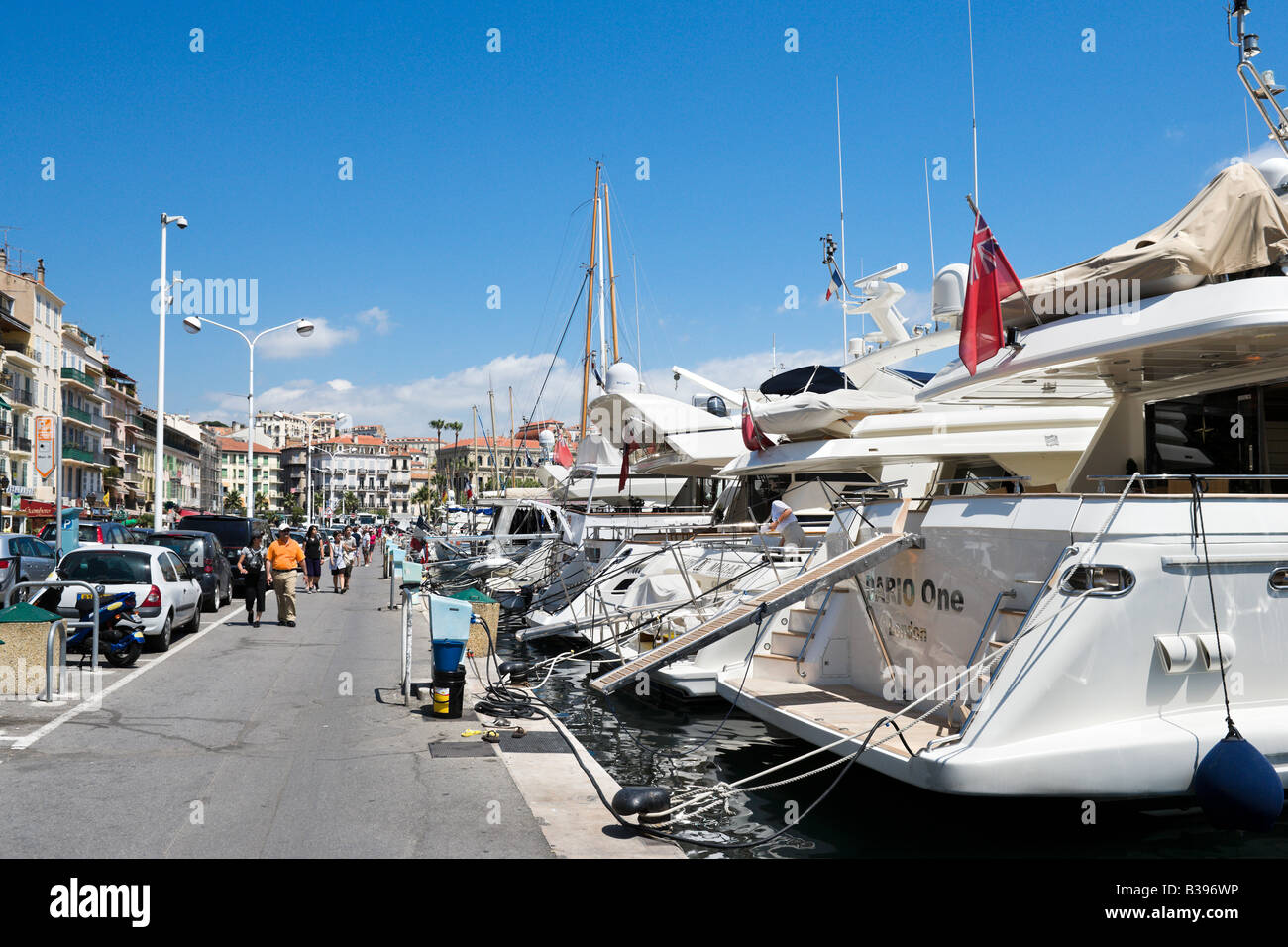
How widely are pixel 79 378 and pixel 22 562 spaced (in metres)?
59.0

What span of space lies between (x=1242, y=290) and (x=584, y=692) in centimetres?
921

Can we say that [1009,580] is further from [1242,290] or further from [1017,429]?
[1017,429]

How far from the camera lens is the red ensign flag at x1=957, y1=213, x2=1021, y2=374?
28.8 ft

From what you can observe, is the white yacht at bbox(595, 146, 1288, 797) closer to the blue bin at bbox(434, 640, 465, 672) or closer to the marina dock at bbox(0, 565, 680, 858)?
the marina dock at bbox(0, 565, 680, 858)

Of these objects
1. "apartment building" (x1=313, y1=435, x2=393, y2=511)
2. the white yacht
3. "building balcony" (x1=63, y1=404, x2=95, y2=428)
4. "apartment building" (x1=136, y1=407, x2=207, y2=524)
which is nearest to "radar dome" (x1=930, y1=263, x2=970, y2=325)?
the white yacht

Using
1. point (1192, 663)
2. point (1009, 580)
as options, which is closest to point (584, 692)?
point (1009, 580)

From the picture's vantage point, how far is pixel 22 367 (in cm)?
6047

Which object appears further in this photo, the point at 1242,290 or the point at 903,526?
the point at 903,526

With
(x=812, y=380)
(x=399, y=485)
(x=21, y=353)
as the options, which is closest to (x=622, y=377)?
(x=812, y=380)

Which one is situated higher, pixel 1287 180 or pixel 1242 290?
pixel 1287 180

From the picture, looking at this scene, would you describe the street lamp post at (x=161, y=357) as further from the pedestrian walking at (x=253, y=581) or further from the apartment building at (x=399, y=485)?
the apartment building at (x=399, y=485)

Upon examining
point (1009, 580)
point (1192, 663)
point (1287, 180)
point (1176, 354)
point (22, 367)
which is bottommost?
point (1192, 663)

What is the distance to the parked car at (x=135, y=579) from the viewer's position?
13836 mm
